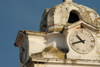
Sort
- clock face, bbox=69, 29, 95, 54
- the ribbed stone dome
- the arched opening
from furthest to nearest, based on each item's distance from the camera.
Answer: the arched opening, the ribbed stone dome, clock face, bbox=69, 29, 95, 54

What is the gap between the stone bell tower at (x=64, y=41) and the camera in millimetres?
21562

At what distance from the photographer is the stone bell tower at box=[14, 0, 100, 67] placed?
849 inches

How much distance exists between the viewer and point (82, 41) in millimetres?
22266

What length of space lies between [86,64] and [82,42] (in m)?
1.50

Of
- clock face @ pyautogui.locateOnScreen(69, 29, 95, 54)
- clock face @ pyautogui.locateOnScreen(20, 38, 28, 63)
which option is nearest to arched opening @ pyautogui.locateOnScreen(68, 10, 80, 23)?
clock face @ pyautogui.locateOnScreen(69, 29, 95, 54)

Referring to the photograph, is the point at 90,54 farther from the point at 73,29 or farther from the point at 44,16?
the point at 44,16

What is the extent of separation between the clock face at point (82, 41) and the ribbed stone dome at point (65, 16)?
97cm

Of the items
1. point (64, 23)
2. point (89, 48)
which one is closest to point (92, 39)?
point (89, 48)

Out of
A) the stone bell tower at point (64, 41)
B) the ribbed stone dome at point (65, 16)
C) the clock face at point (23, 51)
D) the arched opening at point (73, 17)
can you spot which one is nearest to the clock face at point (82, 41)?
the stone bell tower at point (64, 41)

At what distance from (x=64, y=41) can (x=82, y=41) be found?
1224mm

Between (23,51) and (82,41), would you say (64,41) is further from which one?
(23,51)

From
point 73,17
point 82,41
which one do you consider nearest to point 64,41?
point 82,41

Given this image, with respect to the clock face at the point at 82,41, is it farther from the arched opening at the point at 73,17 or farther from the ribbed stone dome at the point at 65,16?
the arched opening at the point at 73,17

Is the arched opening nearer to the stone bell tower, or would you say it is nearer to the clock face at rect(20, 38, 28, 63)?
the stone bell tower
